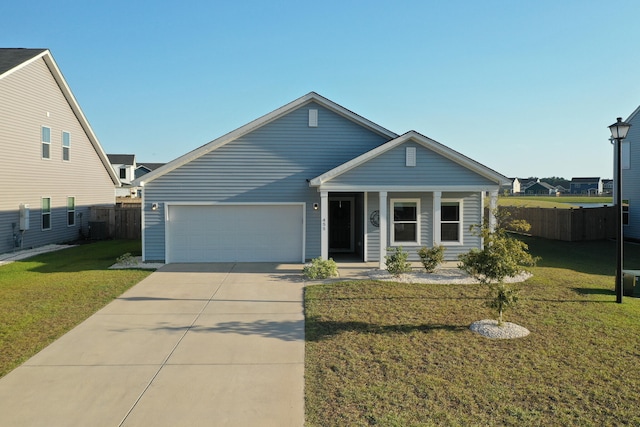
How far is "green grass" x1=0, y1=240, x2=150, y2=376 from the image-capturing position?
7.11m

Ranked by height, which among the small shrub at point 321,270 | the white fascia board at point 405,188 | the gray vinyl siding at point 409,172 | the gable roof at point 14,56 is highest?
the gable roof at point 14,56

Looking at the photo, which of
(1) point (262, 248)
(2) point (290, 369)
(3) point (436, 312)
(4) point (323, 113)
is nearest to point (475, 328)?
(3) point (436, 312)

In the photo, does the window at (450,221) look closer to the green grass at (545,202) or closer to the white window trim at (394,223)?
the white window trim at (394,223)

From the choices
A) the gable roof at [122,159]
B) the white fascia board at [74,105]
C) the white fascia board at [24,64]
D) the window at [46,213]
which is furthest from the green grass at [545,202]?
the gable roof at [122,159]

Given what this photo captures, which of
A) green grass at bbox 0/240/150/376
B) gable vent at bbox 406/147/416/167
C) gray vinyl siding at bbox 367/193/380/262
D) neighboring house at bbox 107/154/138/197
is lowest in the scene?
green grass at bbox 0/240/150/376

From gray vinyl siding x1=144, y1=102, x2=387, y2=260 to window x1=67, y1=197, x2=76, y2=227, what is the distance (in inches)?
329

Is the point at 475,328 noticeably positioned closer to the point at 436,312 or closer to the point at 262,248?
the point at 436,312

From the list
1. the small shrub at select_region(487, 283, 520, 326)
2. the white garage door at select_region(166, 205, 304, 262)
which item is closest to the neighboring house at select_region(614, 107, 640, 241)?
the white garage door at select_region(166, 205, 304, 262)

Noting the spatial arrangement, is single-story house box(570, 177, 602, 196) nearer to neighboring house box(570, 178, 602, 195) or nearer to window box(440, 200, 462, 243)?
neighboring house box(570, 178, 602, 195)

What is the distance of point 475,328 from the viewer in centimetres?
765

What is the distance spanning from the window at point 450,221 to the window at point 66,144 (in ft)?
56.4

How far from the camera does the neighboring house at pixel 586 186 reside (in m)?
102

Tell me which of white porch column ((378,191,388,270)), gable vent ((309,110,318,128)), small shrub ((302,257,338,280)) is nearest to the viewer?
small shrub ((302,257,338,280))

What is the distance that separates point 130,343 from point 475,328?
5.86 m
